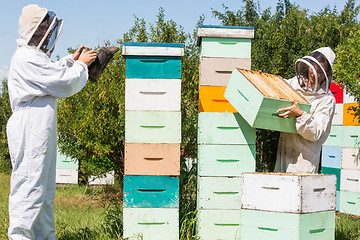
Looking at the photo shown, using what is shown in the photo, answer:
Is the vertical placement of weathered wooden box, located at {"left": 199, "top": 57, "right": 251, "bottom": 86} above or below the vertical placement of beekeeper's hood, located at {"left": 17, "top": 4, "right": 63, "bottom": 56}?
below

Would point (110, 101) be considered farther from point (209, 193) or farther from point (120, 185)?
point (209, 193)

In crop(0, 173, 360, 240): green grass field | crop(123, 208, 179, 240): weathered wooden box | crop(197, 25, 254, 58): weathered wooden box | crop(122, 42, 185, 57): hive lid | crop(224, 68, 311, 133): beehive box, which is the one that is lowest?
crop(0, 173, 360, 240): green grass field

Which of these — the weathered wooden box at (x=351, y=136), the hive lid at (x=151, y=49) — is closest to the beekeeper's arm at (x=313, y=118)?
the hive lid at (x=151, y=49)

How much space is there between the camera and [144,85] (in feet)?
12.2

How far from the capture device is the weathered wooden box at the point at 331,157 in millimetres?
6371

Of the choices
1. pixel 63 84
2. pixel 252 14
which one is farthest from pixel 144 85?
pixel 252 14

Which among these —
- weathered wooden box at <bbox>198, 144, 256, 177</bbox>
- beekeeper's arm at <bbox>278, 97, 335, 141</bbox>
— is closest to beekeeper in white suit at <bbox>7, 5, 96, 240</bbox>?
weathered wooden box at <bbox>198, 144, 256, 177</bbox>

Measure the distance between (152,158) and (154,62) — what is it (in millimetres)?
890

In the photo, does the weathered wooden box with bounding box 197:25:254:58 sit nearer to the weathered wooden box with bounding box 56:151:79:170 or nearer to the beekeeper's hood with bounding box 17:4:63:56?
the beekeeper's hood with bounding box 17:4:63:56

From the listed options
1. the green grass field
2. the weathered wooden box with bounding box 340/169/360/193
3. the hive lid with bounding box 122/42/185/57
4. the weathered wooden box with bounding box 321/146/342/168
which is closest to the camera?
the hive lid with bounding box 122/42/185/57

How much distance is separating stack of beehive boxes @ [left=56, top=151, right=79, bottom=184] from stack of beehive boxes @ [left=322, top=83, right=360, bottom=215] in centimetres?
504

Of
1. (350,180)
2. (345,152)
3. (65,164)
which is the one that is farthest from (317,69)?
(65,164)

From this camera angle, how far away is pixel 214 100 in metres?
3.85

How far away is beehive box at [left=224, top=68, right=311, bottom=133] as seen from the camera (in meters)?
3.39
